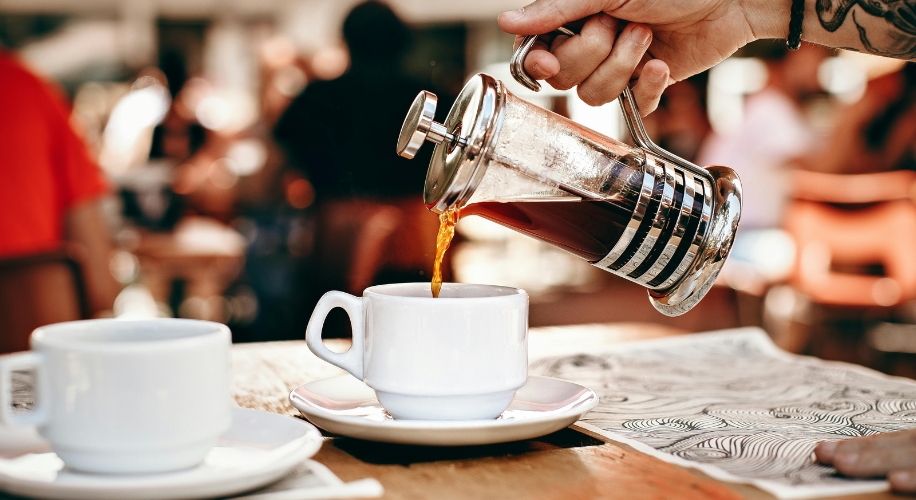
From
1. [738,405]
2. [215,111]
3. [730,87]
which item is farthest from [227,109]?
[738,405]

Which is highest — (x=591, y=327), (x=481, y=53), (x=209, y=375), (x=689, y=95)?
(x=481, y=53)

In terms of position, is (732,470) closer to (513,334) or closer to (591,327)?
(513,334)

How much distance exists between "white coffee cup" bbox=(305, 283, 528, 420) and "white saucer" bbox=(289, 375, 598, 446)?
2cm

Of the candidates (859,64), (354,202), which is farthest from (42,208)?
(859,64)

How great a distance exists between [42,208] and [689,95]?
3568 mm

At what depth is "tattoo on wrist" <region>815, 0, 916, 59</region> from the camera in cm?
88

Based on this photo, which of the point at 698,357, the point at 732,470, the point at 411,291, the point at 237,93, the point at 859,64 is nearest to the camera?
the point at 732,470

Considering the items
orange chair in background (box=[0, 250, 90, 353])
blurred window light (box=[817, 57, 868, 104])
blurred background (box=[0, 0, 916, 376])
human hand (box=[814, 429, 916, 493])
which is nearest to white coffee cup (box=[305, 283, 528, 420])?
human hand (box=[814, 429, 916, 493])

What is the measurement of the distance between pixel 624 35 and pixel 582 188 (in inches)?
10.9

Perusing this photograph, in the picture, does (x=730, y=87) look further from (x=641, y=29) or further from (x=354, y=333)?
(x=354, y=333)

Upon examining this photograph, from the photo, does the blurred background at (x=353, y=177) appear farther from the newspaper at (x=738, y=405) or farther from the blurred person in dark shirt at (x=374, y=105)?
the newspaper at (x=738, y=405)

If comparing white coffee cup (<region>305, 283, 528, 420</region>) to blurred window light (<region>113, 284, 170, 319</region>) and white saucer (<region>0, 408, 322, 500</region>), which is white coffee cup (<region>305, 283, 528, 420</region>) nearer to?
white saucer (<region>0, 408, 322, 500</region>)

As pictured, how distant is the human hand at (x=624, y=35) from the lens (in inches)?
33.5

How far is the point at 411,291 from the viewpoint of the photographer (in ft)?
2.46
